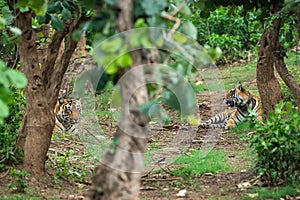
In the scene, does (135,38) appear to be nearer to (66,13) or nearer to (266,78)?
(66,13)

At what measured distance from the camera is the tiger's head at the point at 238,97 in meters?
12.0

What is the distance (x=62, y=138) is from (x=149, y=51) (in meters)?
6.47

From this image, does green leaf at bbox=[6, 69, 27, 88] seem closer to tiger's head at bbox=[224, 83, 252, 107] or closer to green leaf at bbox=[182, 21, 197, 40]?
green leaf at bbox=[182, 21, 197, 40]

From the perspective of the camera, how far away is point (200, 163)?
323 inches

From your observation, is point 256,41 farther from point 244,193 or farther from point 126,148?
point 126,148

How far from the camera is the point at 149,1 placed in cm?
381

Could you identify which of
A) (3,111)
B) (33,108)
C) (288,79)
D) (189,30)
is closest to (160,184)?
(33,108)

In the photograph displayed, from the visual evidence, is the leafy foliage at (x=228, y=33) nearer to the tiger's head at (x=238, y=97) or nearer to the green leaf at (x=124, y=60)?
the tiger's head at (x=238, y=97)

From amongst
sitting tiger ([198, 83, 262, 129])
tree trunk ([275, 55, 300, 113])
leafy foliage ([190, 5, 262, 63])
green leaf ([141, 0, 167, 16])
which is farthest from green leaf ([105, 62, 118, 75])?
leafy foliage ([190, 5, 262, 63])

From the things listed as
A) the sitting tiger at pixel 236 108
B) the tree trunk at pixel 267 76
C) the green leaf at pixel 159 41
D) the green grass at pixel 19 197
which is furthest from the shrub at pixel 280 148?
the sitting tiger at pixel 236 108

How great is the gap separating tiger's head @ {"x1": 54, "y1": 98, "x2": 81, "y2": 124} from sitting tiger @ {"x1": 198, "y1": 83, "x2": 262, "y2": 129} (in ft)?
7.67

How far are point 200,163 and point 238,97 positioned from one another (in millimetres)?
4110

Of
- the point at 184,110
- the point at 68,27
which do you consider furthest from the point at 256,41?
the point at 184,110

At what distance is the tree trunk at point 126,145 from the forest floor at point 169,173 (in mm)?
2451
